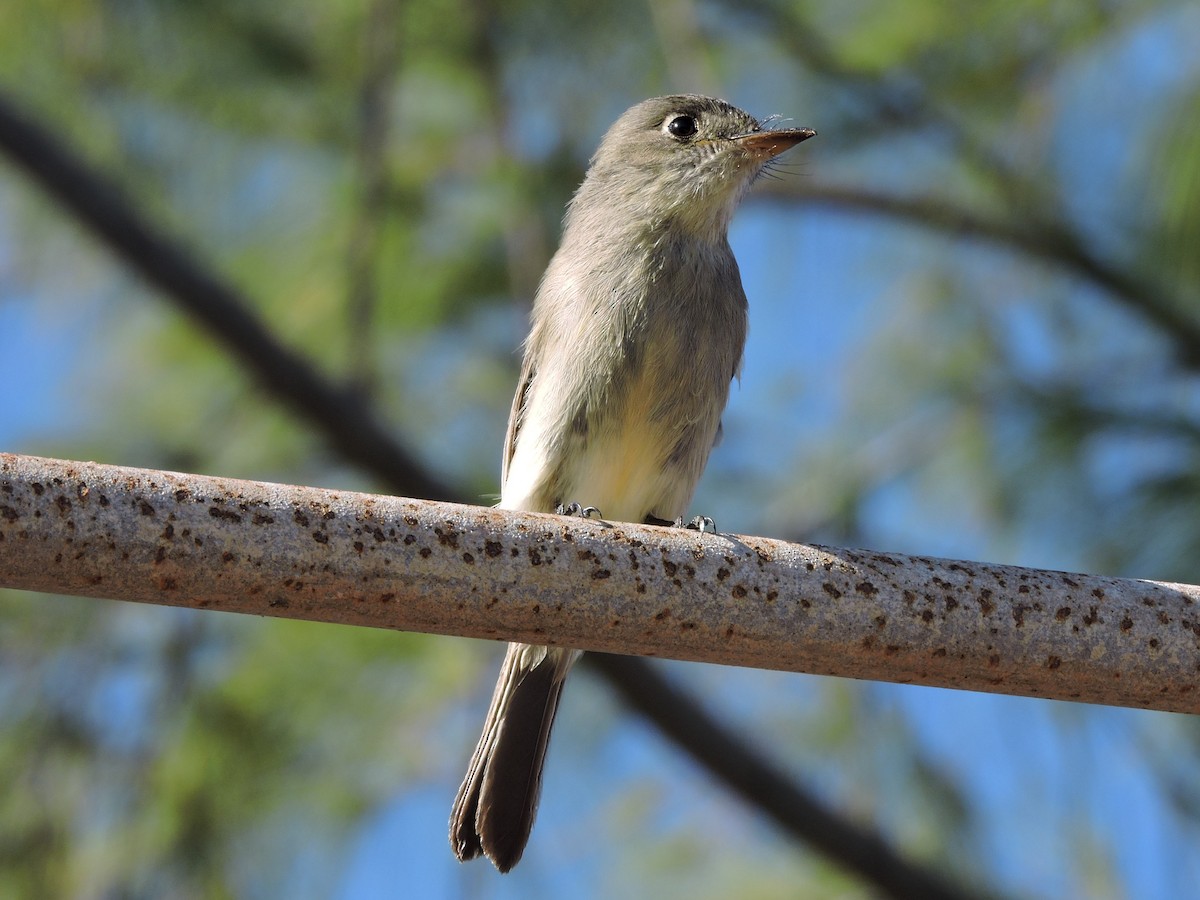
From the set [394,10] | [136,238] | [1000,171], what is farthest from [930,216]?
[136,238]

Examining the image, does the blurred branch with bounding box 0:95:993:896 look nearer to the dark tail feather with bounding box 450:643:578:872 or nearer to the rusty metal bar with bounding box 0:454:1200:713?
the dark tail feather with bounding box 450:643:578:872

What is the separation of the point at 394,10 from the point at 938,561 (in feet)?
9.40

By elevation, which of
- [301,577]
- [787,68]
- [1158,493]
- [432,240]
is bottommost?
[301,577]

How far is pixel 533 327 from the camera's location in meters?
3.79

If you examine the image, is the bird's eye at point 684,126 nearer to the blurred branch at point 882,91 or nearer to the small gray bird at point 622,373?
the small gray bird at point 622,373

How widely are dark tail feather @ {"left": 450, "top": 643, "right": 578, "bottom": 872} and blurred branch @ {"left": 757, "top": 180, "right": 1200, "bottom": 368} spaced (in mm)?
1722

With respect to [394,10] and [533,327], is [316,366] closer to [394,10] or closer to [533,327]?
[533,327]

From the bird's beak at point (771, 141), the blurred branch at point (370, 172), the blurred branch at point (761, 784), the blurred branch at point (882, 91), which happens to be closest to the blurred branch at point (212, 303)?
the blurred branch at point (370, 172)

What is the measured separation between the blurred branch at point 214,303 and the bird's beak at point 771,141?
127cm

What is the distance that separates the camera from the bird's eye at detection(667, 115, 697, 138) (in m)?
3.96

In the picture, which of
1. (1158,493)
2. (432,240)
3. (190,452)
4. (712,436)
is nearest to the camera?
(712,436)

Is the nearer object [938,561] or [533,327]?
[938,561]

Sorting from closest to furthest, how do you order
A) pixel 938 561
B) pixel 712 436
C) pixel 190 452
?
pixel 938 561 < pixel 712 436 < pixel 190 452

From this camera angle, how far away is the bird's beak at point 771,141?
3613mm
